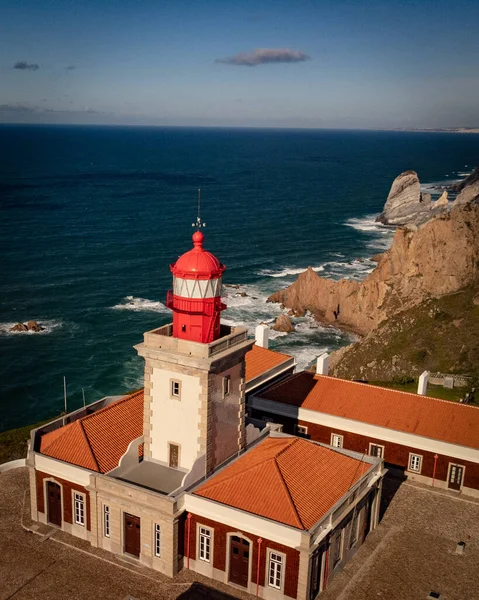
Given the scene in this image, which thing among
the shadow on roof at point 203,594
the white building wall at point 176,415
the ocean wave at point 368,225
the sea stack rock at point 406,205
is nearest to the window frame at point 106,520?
the white building wall at point 176,415

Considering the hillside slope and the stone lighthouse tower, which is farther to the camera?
the hillside slope

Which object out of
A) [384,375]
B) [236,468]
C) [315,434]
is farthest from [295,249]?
[236,468]

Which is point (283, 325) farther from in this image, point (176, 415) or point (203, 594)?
point (203, 594)

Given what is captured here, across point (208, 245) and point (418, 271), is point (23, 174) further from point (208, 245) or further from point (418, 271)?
point (418, 271)

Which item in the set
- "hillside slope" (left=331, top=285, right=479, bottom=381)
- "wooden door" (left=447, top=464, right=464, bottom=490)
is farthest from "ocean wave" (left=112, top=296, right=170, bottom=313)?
"wooden door" (left=447, top=464, right=464, bottom=490)

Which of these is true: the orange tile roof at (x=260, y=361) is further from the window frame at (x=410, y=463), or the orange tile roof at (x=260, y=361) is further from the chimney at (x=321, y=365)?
the window frame at (x=410, y=463)

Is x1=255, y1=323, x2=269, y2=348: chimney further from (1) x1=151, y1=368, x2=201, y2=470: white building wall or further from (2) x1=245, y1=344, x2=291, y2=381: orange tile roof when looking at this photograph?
(1) x1=151, y1=368, x2=201, y2=470: white building wall
